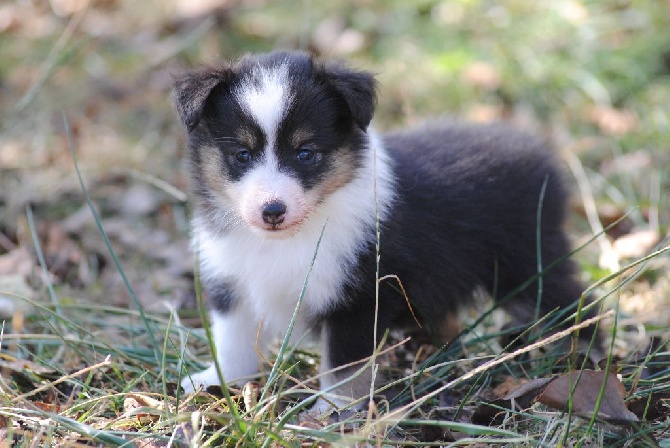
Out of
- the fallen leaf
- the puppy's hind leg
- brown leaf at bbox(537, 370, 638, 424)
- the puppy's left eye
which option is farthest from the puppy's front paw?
the fallen leaf

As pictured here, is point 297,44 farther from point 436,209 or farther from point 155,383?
point 155,383

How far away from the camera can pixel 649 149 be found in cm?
696

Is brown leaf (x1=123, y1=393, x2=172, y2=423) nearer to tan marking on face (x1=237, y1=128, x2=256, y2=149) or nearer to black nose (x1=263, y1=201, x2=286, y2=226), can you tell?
black nose (x1=263, y1=201, x2=286, y2=226)

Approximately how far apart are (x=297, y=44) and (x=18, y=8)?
3.54m

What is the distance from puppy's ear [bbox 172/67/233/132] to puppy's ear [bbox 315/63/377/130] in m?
0.45

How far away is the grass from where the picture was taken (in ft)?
10.6

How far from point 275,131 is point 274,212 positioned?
1.28 feet

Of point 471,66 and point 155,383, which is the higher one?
point 471,66

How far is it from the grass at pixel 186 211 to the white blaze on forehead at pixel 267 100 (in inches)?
34.4

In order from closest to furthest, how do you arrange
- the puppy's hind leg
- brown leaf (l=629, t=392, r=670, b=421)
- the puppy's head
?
1. brown leaf (l=629, t=392, r=670, b=421)
2. the puppy's head
3. the puppy's hind leg

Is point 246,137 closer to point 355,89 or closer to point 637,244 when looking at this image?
point 355,89

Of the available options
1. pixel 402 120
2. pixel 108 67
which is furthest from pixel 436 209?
pixel 108 67

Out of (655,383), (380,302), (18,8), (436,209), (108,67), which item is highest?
(18,8)

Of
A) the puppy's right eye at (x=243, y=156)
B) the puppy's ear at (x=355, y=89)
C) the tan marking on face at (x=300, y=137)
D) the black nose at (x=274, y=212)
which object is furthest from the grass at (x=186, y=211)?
the tan marking on face at (x=300, y=137)
